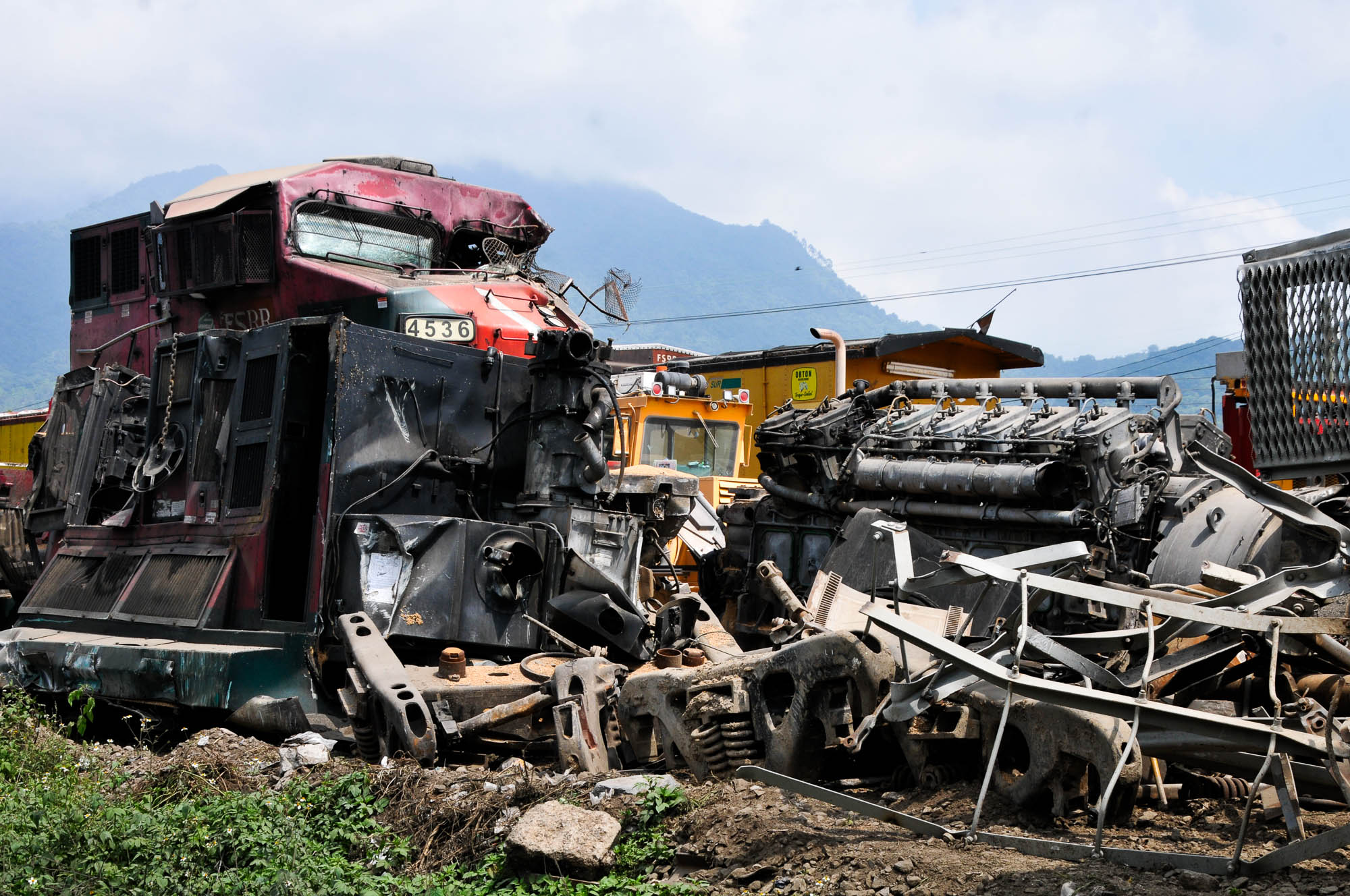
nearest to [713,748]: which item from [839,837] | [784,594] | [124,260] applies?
[784,594]

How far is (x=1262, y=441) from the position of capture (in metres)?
4.52

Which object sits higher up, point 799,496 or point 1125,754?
point 799,496

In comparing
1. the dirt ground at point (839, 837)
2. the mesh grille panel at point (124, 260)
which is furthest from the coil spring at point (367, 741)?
the mesh grille panel at point (124, 260)

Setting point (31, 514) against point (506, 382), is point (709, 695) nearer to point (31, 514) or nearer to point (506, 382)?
point (506, 382)

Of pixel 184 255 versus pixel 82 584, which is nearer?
pixel 82 584

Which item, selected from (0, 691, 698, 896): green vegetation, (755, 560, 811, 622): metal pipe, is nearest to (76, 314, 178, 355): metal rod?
(0, 691, 698, 896): green vegetation

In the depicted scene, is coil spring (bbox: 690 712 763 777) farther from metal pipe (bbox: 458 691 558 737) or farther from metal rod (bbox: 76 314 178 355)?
metal rod (bbox: 76 314 178 355)

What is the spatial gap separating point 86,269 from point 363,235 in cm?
359

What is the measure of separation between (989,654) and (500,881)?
6.61ft

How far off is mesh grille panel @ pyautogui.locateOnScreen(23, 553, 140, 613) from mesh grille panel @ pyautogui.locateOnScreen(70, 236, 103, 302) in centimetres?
485

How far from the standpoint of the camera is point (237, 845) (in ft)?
17.2

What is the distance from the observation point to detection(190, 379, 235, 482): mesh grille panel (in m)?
8.23

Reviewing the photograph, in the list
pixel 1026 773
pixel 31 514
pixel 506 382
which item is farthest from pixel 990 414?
pixel 31 514

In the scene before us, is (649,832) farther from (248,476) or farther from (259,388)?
(259,388)
